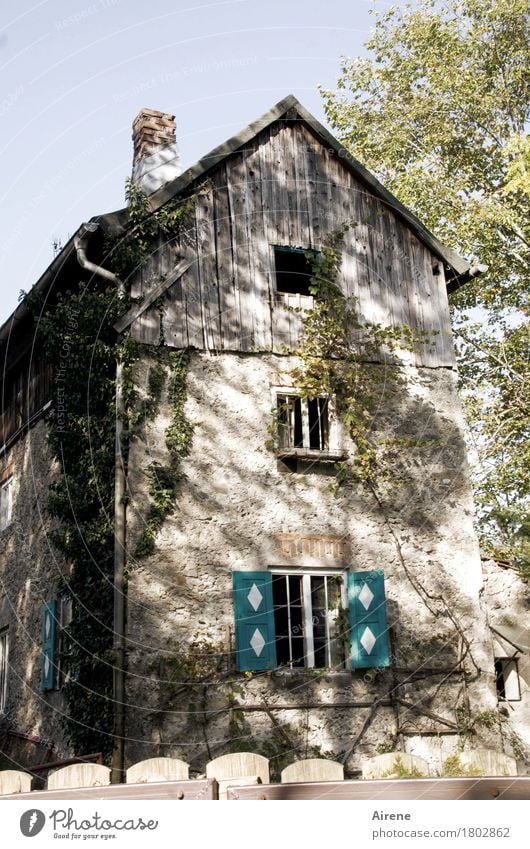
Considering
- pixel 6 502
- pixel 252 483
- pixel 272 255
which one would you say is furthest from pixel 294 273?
pixel 6 502

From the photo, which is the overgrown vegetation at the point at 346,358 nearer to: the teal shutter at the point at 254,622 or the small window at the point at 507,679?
the teal shutter at the point at 254,622

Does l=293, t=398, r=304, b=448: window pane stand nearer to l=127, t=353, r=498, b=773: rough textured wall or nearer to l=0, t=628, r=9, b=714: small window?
l=127, t=353, r=498, b=773: rough textured wall

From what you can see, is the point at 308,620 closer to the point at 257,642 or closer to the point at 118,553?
the point at 257,642

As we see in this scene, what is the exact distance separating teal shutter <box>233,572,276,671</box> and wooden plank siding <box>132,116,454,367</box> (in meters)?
3.13

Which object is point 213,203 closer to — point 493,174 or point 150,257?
point 150,257

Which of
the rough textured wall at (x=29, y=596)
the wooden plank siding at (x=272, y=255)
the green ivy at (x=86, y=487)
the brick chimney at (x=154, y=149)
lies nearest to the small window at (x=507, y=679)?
the wooden plank siding at (x=272, y=255)

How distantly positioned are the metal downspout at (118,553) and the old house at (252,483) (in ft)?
0.09

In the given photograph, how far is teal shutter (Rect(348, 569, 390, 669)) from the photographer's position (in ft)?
38.9

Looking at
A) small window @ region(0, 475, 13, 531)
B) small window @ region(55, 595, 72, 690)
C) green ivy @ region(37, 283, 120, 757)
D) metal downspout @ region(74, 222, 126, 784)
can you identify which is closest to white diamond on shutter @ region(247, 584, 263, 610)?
metal downspout @ region(74, 222, 126, 784)

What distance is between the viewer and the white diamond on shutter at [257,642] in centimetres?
1133

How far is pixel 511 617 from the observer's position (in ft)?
45.6

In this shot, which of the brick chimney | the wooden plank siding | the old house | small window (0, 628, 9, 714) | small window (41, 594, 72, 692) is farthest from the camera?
small window (0, 628, 9, 714)

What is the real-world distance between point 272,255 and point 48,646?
6.20 meters

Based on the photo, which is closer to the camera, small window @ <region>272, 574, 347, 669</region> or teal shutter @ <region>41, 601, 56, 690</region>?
small window @ <region>272, 574, 347, 669</region>
